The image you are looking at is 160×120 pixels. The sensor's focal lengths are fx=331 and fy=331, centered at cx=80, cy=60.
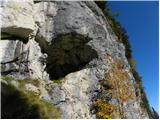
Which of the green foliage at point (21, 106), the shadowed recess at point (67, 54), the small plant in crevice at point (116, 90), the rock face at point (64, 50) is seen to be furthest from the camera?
the shadowed recess at point (67, 54)

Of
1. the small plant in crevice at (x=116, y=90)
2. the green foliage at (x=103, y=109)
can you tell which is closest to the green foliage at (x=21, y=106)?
the green foliage at (x=103, y=109)

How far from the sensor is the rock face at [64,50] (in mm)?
21109

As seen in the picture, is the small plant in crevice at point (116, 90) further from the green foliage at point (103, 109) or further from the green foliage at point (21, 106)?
the green foliage at point (21, 106)

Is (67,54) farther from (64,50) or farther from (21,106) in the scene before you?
(21,106)

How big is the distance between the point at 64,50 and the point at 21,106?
27.3 feet

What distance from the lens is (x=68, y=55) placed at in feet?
79.6

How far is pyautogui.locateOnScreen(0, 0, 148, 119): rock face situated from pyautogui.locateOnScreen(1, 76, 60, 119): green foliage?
2.35m

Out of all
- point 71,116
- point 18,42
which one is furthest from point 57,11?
point 71,116

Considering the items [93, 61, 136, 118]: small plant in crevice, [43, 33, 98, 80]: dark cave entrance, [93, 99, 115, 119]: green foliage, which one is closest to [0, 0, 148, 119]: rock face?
[43, 33, 98, 80]: dark cave entrance

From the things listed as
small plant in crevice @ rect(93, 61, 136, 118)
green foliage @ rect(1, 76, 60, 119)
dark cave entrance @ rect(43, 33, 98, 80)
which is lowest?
green foliage @ rect(1, 76, 60, 119)

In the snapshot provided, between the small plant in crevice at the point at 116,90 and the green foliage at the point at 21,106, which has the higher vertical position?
the small plant in crevice at the point at 116,90

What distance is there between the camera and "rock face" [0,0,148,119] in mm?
21109

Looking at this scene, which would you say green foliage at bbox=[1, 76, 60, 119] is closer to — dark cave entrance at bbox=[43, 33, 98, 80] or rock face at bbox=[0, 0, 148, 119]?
rock face at bbox=[0, 0, 148, 119]

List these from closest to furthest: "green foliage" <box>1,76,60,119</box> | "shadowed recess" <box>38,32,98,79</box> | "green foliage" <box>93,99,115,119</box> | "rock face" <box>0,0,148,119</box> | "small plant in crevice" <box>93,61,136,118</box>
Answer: "green foliage" <box>1,76,60,119</box>, "rock face" <box>0,0,148,119</box>, "green foliage" <box>93,99,115,119</box>, "small plant in crevice" <box>93,61,136,118</box>, "shadowed recess" <box>38,32,98,79</box>
